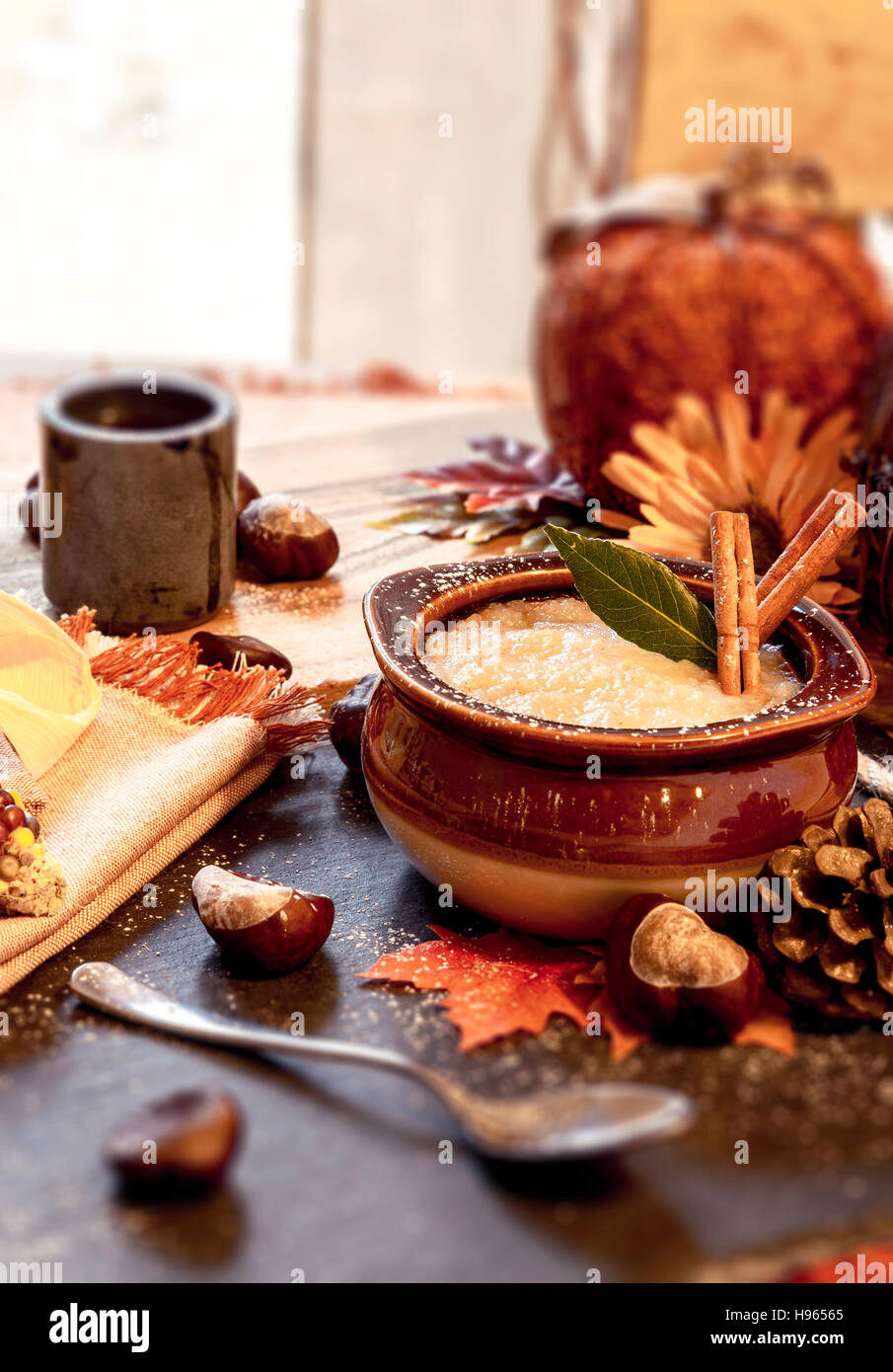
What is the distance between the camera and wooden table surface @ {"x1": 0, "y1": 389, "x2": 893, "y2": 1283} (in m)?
0.69

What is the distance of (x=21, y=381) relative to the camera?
1993 millimetres

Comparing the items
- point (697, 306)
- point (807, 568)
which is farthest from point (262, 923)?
point (697, 306)

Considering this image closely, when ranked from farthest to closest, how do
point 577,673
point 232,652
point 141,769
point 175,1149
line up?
point 232,652, point 141,769, point 577,673, point 175,1149

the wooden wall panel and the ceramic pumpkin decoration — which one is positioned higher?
the wooden wall panel

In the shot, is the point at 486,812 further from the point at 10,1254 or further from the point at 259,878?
the point at 10,1254

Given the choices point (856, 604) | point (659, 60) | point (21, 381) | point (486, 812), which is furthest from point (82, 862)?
point (659, 60)

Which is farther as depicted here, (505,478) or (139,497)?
(505,478)

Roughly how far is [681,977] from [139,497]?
63 centimetres

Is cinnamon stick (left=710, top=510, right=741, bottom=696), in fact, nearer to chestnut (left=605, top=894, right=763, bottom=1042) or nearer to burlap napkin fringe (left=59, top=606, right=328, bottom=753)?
chestnut (left=605, top=894, right=763, bottom=1042)

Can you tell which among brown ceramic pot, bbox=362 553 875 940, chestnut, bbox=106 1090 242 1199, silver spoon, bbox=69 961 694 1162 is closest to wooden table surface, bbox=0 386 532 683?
brown ceramic pot, bbox=362 553 875 940

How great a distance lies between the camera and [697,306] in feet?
7.62

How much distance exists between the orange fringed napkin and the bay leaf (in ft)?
0.98

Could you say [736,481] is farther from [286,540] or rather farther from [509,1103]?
[509,1103]
